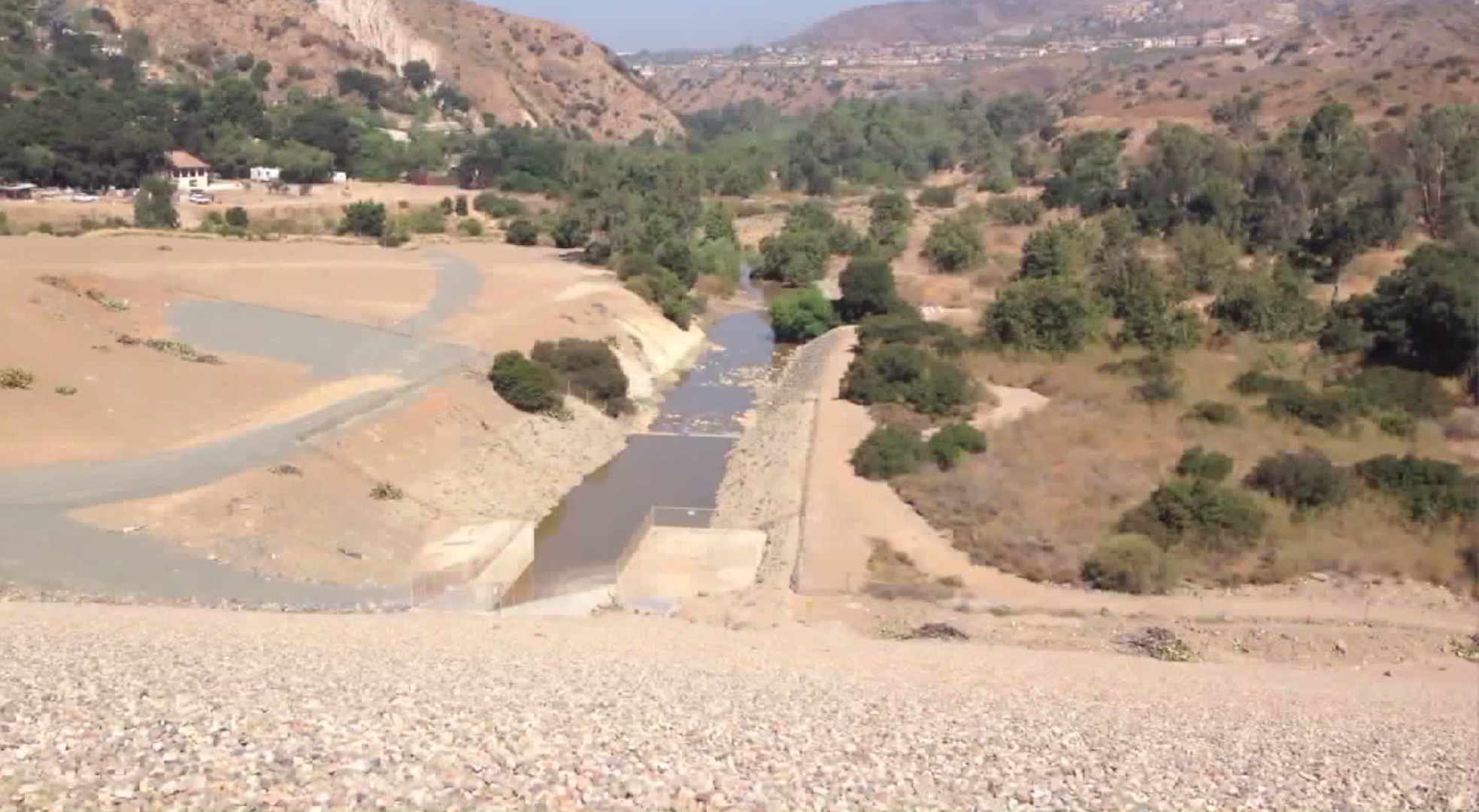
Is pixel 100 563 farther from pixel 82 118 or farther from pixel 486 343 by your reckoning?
pixel 82 118

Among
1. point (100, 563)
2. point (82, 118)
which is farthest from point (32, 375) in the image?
point (82, 118)

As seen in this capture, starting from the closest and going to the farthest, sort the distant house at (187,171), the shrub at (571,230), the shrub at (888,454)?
the shrub at (888,454)
the shrub at (571,230)
the distant house at (187,171)

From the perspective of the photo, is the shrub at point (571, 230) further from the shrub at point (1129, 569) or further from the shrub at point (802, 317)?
the shrub at point (1129, 569)

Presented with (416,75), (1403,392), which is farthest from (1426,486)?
(416,75)

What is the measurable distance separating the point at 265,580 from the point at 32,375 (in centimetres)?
1321

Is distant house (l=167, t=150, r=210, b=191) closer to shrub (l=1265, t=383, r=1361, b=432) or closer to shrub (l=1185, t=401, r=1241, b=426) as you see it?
shrub (l=1185, t=401, r=1241, b=426)

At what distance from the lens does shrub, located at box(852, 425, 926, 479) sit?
31984 mm

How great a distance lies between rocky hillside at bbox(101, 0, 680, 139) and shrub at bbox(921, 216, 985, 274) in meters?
81.0

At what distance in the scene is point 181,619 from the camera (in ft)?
61.5

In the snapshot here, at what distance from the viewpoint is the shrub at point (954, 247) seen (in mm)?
71750

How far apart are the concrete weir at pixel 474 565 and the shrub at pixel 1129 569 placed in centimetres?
1052

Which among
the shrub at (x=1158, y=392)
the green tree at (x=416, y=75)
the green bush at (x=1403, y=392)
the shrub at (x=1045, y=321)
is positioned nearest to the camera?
the green bush at (x=1403, y=392)

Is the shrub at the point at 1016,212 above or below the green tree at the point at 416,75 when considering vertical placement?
below

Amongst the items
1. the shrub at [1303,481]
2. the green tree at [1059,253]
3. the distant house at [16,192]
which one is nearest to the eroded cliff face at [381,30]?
the distant house at [16,192]
